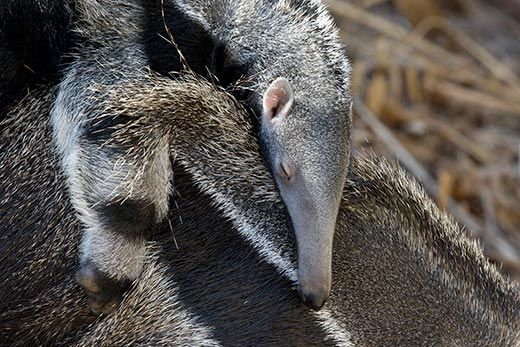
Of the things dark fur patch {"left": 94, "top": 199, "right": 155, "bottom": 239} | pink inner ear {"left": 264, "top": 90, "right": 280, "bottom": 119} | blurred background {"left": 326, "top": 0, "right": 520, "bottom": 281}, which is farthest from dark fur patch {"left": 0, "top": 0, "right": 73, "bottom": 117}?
blurred background {"left": 326, "top": 0, "right": 520, "bottom": 281}

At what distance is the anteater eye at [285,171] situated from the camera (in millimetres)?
3026

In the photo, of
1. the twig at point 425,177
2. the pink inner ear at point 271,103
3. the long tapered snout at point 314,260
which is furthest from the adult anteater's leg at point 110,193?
the twig at point 425,177

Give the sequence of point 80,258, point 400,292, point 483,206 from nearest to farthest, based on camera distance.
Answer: point 80,258, point 400,292, point 483,206

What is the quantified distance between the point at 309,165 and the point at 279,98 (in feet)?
0.67

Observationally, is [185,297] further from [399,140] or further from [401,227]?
[399,140]

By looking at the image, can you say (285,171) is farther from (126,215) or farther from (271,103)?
(126,215)

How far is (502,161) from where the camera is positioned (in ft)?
18.3

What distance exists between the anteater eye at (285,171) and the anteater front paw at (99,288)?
0.51 metres

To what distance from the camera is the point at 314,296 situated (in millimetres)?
2914

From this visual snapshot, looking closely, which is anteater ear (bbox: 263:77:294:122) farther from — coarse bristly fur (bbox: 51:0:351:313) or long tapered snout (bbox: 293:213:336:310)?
long tapered snout (bbox: 293:213:336:310)

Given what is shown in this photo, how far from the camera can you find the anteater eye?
9.93 feet

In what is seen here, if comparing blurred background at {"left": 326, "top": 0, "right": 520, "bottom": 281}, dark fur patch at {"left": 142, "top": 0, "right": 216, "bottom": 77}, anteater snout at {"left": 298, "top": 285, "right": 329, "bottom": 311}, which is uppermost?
dark fur patch at {"left": 142, "top": 0, "right": 216, "bottom": 77}

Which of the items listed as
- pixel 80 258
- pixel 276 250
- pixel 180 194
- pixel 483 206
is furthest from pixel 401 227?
pixel 483 206

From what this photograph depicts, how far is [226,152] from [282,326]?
1.68ft
